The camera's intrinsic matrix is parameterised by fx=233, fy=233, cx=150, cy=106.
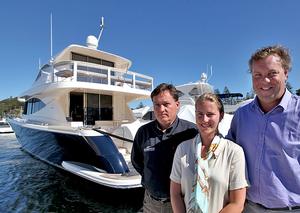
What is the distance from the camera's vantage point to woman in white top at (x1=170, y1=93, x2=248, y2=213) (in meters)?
1.56

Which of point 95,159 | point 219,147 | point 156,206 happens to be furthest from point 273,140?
point 95,159

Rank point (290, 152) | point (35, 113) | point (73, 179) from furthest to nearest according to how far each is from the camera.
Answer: point (35, 113) → point (73, 179) → point (290, 152)

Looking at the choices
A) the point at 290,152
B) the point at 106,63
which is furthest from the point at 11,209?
the point at 106,63

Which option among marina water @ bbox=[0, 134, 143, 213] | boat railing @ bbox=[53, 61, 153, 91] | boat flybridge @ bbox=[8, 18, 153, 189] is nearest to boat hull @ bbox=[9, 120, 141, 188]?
boat flybridge @ bbox=[8, 18, 153, 189]

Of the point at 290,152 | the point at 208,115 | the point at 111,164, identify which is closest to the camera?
the point at 290,152

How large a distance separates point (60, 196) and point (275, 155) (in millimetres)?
5732

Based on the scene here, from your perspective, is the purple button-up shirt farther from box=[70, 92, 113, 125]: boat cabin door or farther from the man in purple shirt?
box=[70, 92, 113, 125]: boat cabin door

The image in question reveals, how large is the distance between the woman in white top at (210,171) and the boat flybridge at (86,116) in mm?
3578

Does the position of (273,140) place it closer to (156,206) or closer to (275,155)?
(275,155)

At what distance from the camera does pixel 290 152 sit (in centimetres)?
156

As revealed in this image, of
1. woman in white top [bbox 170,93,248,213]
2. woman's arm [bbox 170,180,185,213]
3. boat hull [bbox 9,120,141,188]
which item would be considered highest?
woman in white top [bbox 170,93,248,213]

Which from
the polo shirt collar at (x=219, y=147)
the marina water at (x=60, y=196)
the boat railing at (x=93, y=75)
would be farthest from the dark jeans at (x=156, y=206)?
the boat railing at (x=93, y=75)

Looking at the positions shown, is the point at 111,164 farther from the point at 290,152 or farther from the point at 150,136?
the point at 290,152

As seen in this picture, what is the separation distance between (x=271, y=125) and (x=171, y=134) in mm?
841
